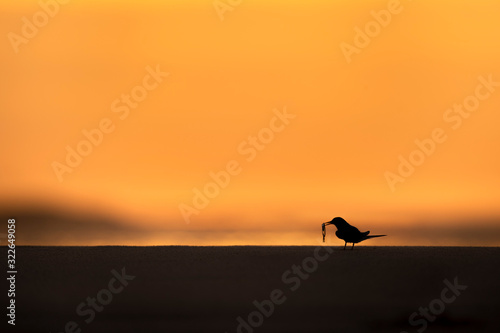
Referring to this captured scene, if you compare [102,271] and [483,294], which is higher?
[102,271]

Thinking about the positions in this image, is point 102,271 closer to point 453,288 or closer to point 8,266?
point 8,266

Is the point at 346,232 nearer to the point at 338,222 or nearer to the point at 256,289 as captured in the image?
the point at 338,222

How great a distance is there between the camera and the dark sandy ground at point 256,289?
348 inches

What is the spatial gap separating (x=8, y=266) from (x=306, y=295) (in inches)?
186

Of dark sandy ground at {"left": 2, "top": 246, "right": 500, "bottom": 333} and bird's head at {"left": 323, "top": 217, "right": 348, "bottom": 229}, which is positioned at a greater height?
bird's head at {"left": 323, "top": 217, "right": 348, "bottom": 229}

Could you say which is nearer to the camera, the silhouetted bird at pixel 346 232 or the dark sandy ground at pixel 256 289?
the dark sandy ground at pixel 256 289

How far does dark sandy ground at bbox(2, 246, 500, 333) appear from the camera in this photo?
884 centimetres

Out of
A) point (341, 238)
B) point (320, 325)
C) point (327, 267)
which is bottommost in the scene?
point (320, 325)

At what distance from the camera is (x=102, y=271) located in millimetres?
11516

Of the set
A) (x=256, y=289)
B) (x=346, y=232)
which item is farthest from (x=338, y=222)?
(x=256, y=289)

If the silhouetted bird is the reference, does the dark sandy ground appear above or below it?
below

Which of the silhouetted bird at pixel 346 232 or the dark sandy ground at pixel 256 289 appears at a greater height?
the silhouetted bird at pixel 346 232

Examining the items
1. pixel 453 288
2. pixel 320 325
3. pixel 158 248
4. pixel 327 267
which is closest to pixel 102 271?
pixel 158 248

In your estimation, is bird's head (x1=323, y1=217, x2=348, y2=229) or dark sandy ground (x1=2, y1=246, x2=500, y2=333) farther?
bird's head (x1=323, y1=217, x2=348, y2=229)
